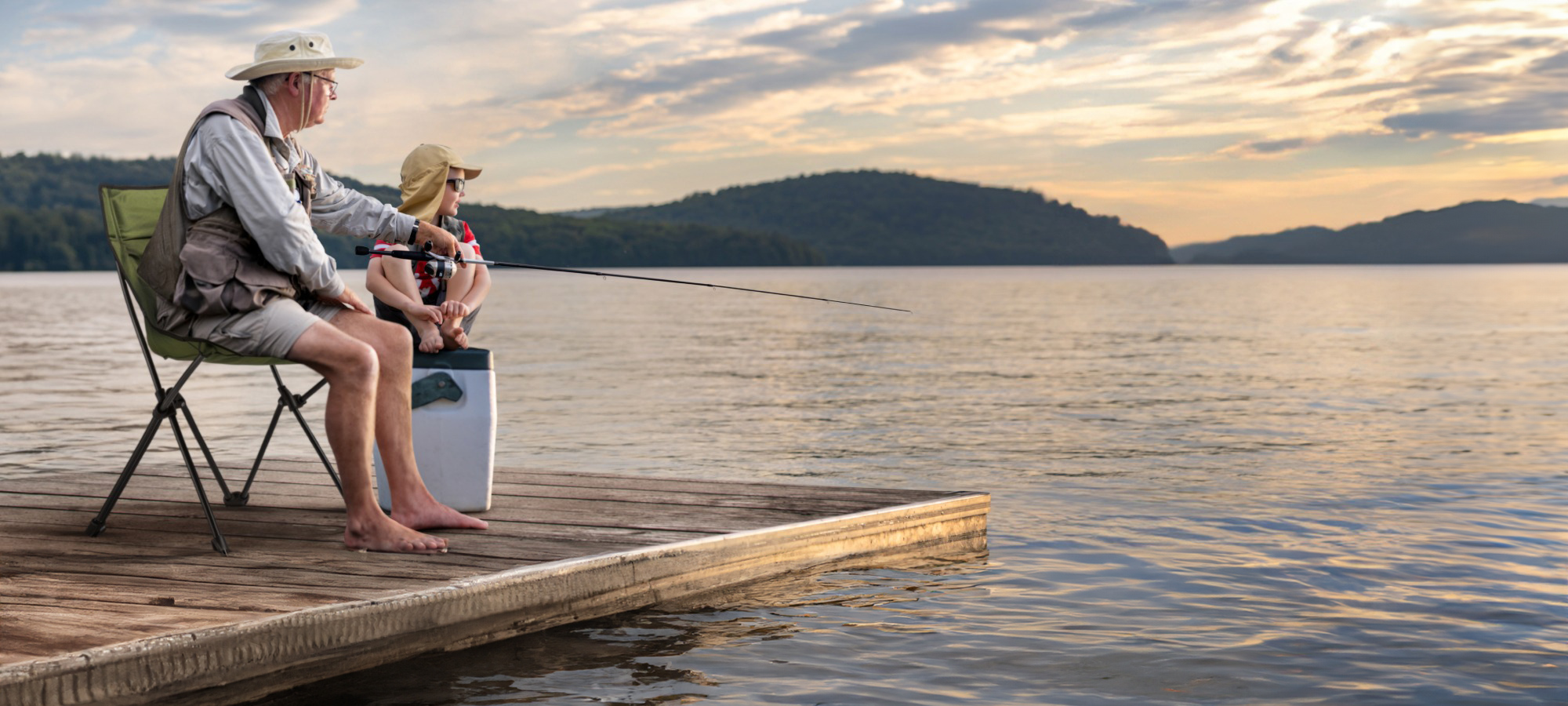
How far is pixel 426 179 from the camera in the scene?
547cm

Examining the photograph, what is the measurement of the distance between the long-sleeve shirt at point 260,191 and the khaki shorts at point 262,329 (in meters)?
0.12

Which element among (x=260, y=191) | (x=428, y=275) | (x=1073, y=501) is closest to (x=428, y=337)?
A: (x=428, y=275)

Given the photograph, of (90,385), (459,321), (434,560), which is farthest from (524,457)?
(90,385)

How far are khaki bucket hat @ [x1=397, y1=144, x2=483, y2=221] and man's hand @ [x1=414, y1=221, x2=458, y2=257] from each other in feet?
1.44

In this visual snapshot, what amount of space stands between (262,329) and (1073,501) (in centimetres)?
574

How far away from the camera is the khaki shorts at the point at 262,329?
4414mm

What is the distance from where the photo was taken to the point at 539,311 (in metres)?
49.8

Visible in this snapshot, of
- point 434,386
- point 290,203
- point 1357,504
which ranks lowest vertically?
point 1357,504

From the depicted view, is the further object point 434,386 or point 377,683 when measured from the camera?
point 434,386

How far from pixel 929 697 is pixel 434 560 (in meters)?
1.66

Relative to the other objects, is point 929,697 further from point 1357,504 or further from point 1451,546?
point 1357,504

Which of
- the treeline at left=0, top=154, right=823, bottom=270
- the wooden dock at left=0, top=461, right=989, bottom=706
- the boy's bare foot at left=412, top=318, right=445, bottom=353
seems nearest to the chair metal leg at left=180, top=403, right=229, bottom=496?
the wooden dock at left=0, top=461, right=989, bottom=706

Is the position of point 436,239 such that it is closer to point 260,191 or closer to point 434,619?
point 260,191

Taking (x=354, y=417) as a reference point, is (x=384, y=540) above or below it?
below
